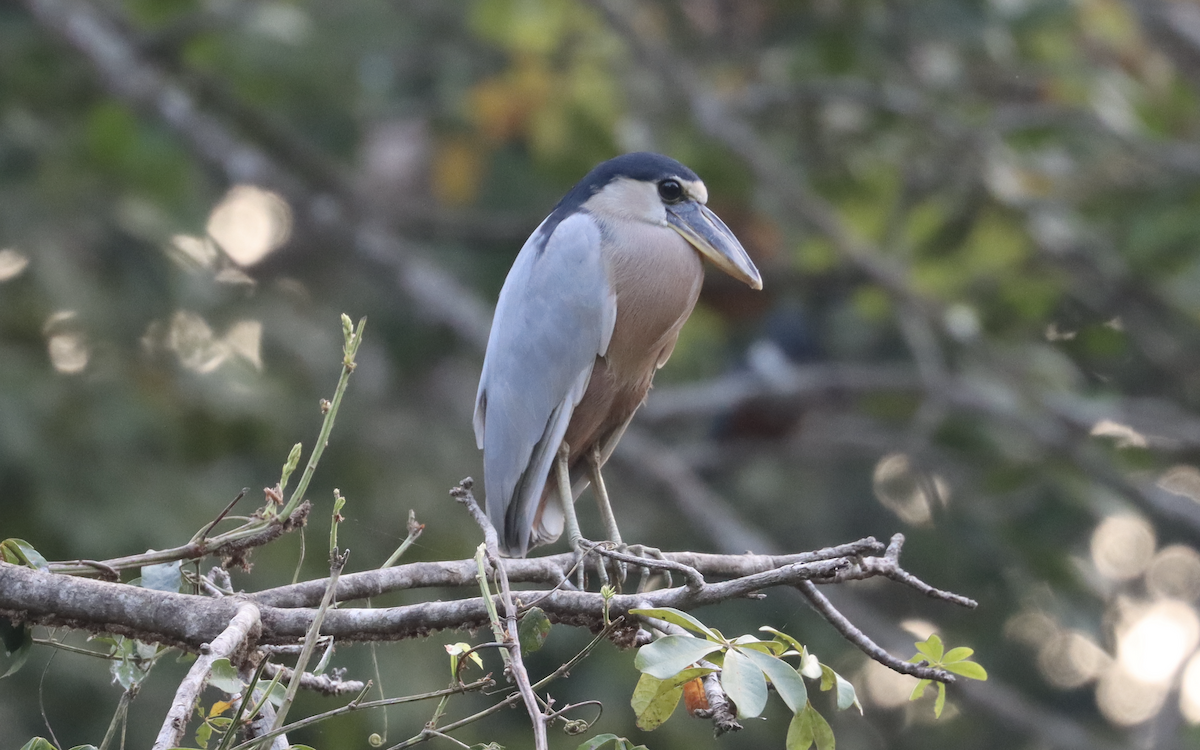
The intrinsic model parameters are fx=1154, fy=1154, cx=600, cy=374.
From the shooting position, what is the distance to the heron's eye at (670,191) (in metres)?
2.82

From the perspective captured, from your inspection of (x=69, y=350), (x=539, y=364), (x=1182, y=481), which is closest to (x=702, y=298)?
(x=1182, y=481)

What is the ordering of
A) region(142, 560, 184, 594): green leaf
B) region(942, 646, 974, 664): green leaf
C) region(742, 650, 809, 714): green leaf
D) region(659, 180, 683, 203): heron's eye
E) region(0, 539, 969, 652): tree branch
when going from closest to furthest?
region(742, 650, 809, 714): green leaf, region(942, 646, 974, 664): green leaf, region(0, 539, 969, 652): tree branch, region(142, 560, 184, 594): green leaf, region(659, 180, 683, 203): heron's eye

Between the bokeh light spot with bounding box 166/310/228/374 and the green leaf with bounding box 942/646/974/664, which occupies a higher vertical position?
the bokeh light spot with bounding box 166/310/228/374

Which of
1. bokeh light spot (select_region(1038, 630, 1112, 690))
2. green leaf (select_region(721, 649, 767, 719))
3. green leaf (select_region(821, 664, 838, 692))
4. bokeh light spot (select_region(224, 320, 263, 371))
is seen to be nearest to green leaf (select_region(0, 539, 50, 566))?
green leaf (select_region(721, 649, 767, 719))

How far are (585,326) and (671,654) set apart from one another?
4.76 feet

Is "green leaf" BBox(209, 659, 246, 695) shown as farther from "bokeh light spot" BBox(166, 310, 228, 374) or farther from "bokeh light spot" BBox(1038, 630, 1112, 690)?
"bokeh light spot" BBox(1038, 630, 1112, 690)

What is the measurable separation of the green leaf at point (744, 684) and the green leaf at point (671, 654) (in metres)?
0.03

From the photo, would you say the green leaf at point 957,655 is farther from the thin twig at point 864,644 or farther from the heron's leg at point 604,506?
the heron's leg at point 604,506

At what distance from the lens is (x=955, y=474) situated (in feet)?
20.0

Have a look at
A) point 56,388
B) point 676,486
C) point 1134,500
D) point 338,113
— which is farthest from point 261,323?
point 1134,500

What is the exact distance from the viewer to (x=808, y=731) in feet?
4.66

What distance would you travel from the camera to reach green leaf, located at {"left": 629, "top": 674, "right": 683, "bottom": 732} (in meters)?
1.41

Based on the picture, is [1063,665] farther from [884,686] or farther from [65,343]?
[65,343]

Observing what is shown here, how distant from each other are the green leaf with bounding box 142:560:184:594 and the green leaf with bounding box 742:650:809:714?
0.94 m
